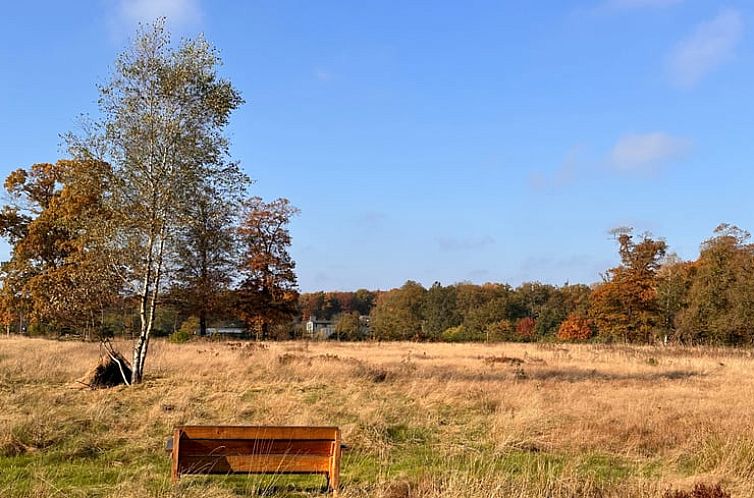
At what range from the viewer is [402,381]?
17.5 meters

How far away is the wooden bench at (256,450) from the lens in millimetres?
7016

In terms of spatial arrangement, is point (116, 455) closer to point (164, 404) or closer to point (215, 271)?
point (164, 404)

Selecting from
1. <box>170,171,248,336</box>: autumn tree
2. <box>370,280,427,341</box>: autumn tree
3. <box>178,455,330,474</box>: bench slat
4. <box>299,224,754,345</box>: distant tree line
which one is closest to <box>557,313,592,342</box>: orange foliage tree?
<box>299,224,754,345</box>: distant tree line

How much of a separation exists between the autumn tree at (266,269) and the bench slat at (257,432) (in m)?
41.0

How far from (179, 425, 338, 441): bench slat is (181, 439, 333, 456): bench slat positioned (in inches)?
2.3

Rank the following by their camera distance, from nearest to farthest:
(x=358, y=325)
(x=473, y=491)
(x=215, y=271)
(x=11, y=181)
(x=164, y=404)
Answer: (x=473, y=491), (x=164, y=404), (x=11, y=181), (x=215, y=271), (x=358, y=325)

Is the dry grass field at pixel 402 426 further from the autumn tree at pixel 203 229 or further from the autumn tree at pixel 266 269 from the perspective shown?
the autumn tree at pixel 266 269

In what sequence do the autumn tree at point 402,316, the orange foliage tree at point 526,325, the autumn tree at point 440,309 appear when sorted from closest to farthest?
the autumn tree at point 402,316 < the orange foliage tree at point 526,325 < the autumn tree at point 440,309

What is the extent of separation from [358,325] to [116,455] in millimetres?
53206

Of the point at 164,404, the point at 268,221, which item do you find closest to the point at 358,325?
the point at 268,221

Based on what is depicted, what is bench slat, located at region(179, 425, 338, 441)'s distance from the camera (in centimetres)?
715

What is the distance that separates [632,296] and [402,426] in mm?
45438

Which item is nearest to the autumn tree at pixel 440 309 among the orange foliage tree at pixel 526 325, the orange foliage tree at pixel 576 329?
the orange foliage tree at pixel 526 325

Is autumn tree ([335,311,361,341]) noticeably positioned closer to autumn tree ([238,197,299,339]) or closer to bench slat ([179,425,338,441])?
autumn tree ([238,197,299,339])
